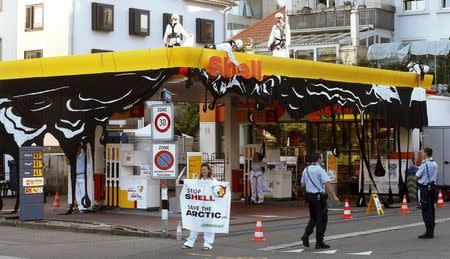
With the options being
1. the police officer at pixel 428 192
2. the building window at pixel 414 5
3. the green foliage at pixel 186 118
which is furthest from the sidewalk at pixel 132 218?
the building window at pixel 414 5

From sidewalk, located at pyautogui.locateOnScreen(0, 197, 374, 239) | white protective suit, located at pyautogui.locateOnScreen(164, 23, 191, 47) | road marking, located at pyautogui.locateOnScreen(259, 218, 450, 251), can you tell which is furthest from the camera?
white protective suit, located at pyautogui.locateOnScreen(164, 23, 191, 47)

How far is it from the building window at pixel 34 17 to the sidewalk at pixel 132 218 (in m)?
21.7

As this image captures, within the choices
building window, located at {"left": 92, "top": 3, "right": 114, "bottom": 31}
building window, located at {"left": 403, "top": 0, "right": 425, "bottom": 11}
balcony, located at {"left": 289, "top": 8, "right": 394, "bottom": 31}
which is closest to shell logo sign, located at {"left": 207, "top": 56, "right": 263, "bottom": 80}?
building window, located at {"left": 92, "top": 3, "right": 114, "bottom": 31}

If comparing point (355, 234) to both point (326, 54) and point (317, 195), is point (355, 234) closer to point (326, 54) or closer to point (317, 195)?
point (317, 195)

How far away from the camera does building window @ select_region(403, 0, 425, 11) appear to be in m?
48.2

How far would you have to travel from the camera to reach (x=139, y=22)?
1903 inches

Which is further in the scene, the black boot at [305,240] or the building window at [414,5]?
the building window at [414,5]

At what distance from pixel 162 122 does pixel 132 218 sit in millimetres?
4792

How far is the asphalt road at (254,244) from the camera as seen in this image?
14.9 meters

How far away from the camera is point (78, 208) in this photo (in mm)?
22969

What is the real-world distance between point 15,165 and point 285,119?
9891 millimetres

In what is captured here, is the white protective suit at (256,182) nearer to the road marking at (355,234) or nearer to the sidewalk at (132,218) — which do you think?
the sidewalk at (132,218)

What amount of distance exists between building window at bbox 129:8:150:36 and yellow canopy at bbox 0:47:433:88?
80.6 feet

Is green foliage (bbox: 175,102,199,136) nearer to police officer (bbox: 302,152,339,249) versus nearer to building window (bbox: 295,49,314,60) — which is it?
building window (bbox: 295,49,314,60)
